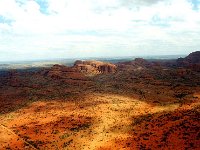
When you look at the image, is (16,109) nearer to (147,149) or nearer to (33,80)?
(147,149)

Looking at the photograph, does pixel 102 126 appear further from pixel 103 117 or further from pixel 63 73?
pixel 63 73


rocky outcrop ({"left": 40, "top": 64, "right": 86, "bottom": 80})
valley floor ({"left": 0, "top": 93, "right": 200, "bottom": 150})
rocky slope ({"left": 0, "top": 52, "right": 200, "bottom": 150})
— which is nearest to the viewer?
valley floor ({"left": 0, "top": 93, "right": 200, "bottom": 150})

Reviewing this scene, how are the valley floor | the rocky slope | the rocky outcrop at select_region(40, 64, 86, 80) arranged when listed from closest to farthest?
the valley floor → the rocky slope → the rocky outcrop at select_region(40, 64, 86, 80)

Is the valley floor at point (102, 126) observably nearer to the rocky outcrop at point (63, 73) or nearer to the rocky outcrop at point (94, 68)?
the rocky outcrop at point (63, 73)

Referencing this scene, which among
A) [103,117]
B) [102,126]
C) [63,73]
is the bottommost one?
[102,126]

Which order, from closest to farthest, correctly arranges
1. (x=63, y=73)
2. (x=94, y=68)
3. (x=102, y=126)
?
(x=102, y=126)
(x=63, y=73)
(x=94, y=68)

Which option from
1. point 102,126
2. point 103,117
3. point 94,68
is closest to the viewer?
point 102,126

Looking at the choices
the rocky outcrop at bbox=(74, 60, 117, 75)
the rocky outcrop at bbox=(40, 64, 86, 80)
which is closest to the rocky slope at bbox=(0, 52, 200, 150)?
the rocky outcrop at bbox=(40, 64, 86, 80)

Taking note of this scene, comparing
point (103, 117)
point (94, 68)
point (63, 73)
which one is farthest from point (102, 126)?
point (94, 68)

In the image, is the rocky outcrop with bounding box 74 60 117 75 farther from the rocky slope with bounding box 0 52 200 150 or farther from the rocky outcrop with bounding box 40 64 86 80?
the rocky slope with bounding box 0 52 200 150

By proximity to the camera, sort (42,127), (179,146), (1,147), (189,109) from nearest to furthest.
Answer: (179,146) → (1,147) → (42,127) → (189,109)

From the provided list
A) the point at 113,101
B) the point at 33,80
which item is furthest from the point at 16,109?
the point at 33,80
